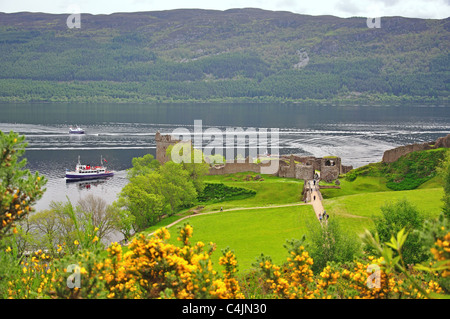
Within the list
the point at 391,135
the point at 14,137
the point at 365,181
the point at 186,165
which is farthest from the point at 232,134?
the point at 14,137

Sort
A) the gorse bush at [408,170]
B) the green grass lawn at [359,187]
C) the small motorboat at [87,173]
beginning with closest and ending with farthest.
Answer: the green grass lawn at [359,187] → the gorse bush at [408,170] → the small motorboat at [87,173]

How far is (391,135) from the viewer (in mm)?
130625

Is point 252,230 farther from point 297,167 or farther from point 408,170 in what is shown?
point 297,167

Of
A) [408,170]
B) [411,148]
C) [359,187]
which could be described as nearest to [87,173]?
[359,187]

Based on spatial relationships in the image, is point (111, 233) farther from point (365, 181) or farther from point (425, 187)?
point (425, 187)

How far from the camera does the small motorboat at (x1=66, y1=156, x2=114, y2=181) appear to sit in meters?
85.1

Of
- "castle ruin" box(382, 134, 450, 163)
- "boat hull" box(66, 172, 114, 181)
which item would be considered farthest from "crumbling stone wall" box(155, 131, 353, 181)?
"boat hull" box(66, 172, 114, 181)

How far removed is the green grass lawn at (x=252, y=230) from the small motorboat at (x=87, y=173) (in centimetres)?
4332

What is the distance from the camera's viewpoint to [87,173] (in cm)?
8588

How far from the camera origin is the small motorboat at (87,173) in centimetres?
8506

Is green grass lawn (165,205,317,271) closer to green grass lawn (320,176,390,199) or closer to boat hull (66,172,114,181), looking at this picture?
green grass lawn (320,176,390,199)

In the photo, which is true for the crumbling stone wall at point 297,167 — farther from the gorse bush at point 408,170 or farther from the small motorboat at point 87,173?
the small motorboat at point 87,173

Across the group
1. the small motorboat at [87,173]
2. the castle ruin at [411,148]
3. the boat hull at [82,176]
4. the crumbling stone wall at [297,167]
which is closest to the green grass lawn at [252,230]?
the crumbling stone wall at [297,167]
